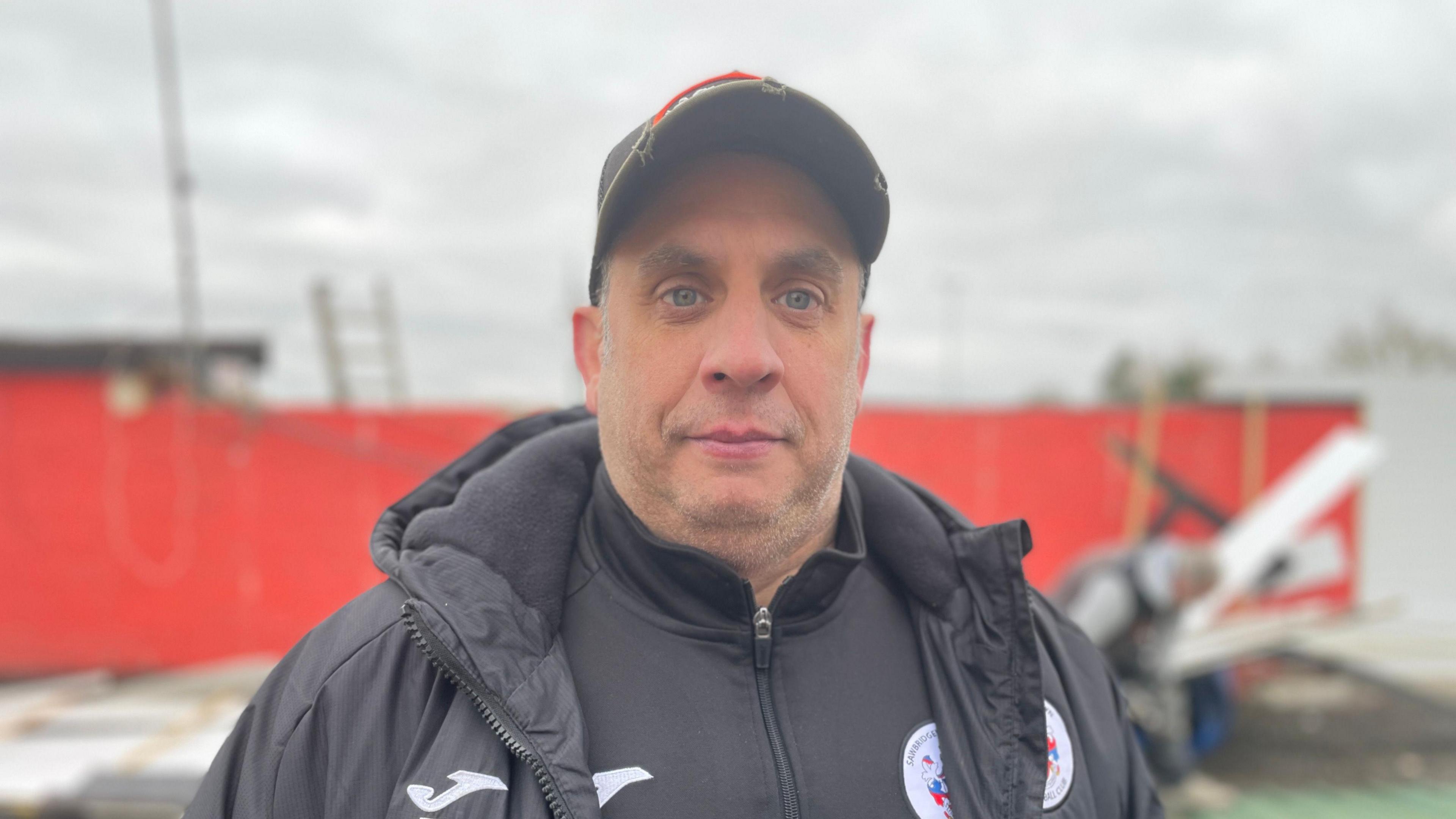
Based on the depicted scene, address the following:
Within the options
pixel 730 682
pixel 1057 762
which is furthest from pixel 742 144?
pixel 1057 762

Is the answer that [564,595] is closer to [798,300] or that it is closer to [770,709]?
[770,709]

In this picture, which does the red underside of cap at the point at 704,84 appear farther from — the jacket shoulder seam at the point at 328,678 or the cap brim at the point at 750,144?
the jacket shoulder seam at the point at 328,678

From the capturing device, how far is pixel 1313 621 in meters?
6.20

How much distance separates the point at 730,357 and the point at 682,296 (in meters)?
0.14

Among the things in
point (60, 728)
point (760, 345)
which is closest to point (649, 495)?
point (760, 345)

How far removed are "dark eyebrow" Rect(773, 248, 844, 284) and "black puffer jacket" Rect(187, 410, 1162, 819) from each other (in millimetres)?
459

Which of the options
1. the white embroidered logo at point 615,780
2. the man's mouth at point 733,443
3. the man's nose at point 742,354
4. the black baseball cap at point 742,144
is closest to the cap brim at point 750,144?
the black baseball cap at point 742,144

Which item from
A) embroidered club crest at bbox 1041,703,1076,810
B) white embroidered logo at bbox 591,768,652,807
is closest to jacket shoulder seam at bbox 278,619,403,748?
white embroidered logo at bbox 591,768,652,807

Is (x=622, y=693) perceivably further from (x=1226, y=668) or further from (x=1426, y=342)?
(x=1426, y=342)

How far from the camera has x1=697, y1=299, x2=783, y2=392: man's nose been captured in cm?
123

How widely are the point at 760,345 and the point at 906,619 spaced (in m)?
0.57

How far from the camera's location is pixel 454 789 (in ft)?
3.49

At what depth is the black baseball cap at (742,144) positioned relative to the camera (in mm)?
1290

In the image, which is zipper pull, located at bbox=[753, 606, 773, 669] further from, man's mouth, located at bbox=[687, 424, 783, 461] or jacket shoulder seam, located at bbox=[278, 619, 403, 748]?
jacket shoulder seam, located at bbox=[278, 619, 403, 748]
